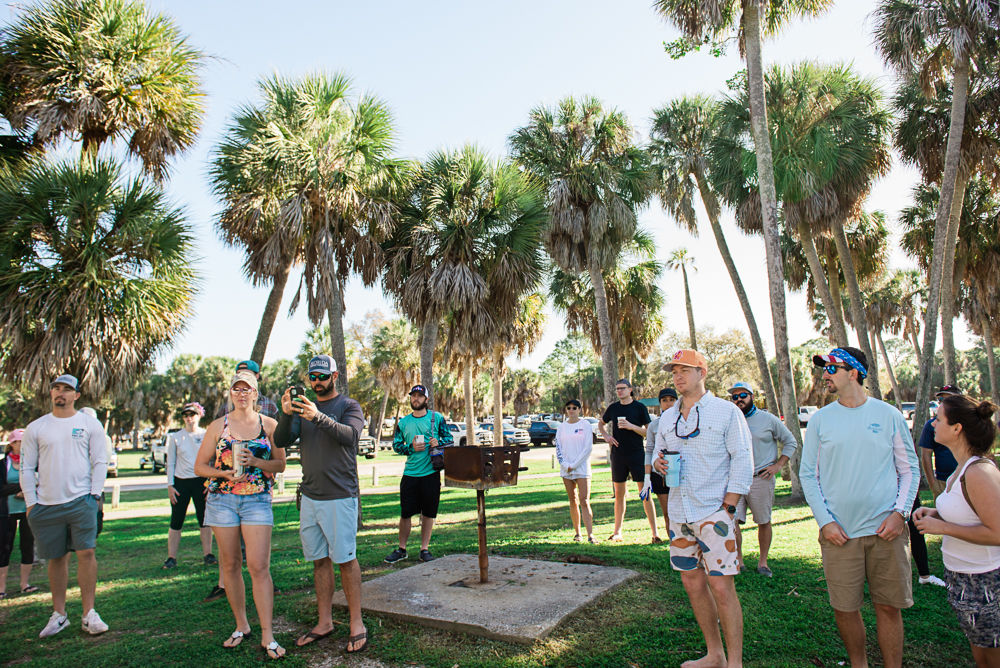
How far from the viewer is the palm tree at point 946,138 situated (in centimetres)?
1380

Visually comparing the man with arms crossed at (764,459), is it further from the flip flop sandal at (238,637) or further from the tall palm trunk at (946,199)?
the tall palm trunk at (946,199)

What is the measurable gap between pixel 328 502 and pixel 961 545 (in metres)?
3.81

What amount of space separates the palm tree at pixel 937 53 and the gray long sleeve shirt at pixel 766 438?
869 cm

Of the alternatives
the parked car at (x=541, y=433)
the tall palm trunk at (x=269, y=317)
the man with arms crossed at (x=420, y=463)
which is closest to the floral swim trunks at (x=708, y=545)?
the man with arms crossed at (x=420, y=463)

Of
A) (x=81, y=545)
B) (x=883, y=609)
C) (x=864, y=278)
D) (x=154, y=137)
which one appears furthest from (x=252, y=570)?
(x=864, y=278)

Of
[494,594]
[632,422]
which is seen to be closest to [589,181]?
[632,422]

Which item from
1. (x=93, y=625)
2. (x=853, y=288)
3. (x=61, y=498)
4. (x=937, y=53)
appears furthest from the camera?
(x=853, y=288)

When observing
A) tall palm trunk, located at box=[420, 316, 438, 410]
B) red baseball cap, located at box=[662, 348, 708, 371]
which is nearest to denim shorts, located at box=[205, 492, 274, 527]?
red baseball cap, located at box=[662, 348, 708, 371]

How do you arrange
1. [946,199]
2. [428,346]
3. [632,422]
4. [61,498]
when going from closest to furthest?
[61,498], [632,422], [946,199], [428,346]

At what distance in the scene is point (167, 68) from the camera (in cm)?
1108

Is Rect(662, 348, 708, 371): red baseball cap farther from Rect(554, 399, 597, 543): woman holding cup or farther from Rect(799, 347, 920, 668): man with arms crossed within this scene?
Rect(554, 399, 597, 543): woman holding cup

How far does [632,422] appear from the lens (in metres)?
7.27

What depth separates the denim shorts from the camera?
4094mm

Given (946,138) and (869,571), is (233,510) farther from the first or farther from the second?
(946,138)
